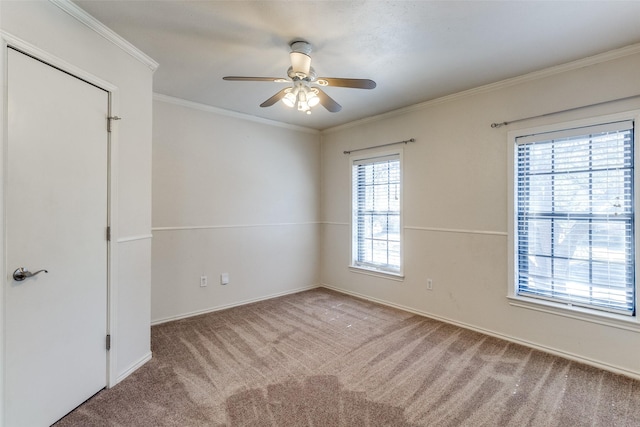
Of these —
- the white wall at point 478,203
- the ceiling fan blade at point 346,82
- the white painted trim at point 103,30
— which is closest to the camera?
the white painted trim at point 103,30

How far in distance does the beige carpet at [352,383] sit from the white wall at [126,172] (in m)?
0.31

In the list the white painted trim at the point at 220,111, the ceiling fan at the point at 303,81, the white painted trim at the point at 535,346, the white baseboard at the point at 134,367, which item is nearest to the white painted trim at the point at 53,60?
the ceiling fan at the point at 303,81

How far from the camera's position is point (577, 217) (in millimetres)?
2625

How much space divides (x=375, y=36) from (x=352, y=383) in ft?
8.56

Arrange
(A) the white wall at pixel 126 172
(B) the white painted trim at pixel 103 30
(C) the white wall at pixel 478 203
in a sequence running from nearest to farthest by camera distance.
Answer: (B) the white painted trim at pixel 103 30 → (A) the white wall at pixel 126 172 → (C) the white wall at pixel 478 203

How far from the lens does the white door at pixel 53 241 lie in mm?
1613

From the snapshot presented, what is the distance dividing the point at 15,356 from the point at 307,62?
8.34 feet

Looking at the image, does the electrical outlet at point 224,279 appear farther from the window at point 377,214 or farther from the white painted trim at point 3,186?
the white painted trim at point 3,186

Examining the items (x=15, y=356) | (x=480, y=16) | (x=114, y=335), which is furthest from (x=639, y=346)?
(x=15, y=356)

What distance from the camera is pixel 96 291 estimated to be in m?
2.10

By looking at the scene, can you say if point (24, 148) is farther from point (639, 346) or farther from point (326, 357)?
point (639, 346)

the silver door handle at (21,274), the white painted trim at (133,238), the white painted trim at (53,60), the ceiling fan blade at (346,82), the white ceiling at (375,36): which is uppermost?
the white ceiling at (375,36)

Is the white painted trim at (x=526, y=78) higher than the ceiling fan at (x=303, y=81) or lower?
higher

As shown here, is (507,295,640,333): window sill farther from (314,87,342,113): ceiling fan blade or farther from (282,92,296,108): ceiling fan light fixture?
(282,92,296,108): ceiling fan light fixture
